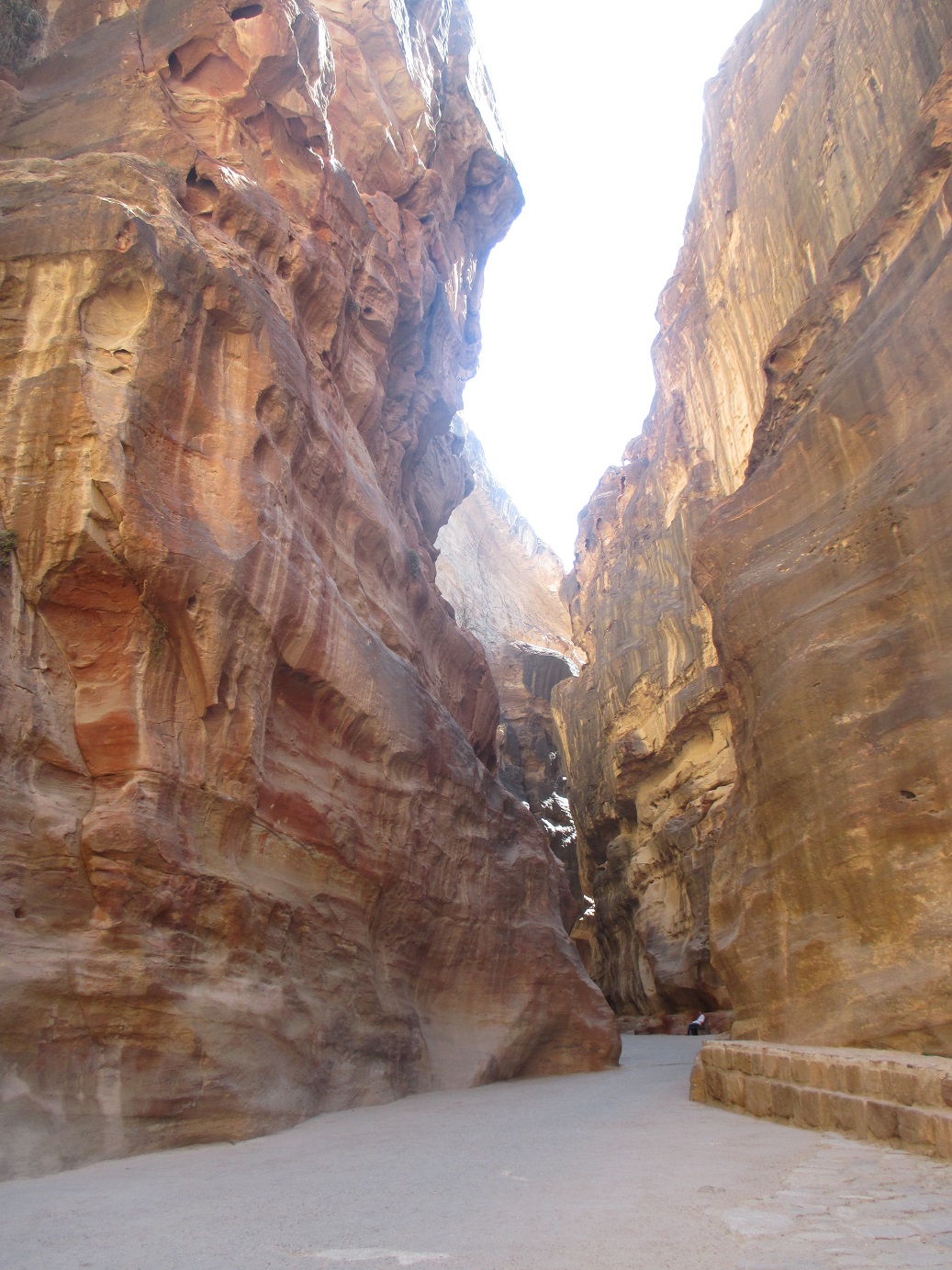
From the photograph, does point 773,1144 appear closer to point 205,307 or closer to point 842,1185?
point 842,1185

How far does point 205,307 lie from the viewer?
11898mm

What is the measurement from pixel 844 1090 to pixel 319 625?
8626mm

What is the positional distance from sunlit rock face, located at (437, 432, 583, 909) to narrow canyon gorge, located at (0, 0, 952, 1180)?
937 inches

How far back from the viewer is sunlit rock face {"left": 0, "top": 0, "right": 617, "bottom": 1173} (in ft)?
28.4

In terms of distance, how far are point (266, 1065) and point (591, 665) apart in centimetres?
3416

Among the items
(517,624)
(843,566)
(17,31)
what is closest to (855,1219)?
(843,566)

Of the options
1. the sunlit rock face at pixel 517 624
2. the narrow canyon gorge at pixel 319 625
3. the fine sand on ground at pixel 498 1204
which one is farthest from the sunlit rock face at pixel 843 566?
the sunlit rock face at pixel 517 624

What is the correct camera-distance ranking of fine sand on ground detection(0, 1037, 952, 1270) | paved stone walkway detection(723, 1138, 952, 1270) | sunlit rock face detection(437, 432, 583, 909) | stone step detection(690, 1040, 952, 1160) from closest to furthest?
paved stone walkway detection(723, 1138, 952, 1270) < fine sand on ground detection(0, 1037, 952, 1270) < stone step detection(690, 1040, 952, 1160) < sunlit rock face detection(437, 432, 583, 909)

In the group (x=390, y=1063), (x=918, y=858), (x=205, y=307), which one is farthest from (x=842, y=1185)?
→ (x=205, y=307)

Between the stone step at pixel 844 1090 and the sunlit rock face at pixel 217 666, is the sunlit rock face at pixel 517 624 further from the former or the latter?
the stone step at pixel 844 1090

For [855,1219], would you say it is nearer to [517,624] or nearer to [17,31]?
[17,31]

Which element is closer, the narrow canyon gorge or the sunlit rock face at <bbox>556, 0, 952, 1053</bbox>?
the narrow canyon gorge

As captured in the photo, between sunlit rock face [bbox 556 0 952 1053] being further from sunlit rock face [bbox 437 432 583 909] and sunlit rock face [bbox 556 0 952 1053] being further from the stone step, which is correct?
sunlit rock face [bbox 437 432 583 909]

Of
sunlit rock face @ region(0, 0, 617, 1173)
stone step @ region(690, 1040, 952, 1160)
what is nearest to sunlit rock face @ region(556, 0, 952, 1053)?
stone step @ region(690, 1040, 952, 1160)
